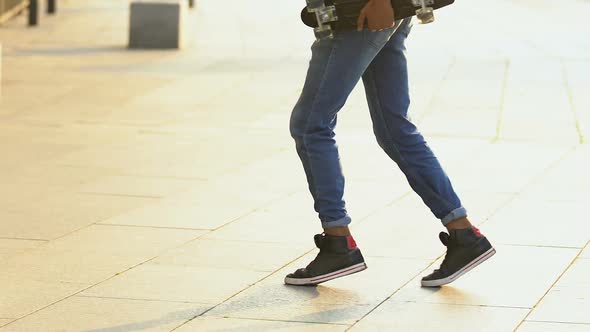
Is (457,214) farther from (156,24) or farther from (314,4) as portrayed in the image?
(156,24)

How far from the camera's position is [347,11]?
17.0ft

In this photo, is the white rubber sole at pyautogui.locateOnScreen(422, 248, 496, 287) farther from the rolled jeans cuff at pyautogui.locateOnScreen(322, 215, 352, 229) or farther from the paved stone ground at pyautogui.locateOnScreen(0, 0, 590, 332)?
the rolled jeans cuff at pyautogui.locateOnScreen(322, 215, 352, 229)

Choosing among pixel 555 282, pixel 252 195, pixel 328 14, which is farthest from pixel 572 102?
pixel 328 14

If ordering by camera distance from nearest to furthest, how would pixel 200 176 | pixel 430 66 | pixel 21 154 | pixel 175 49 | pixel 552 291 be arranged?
1. pixel 552 291
2. pixel 200 176
3. pixel 21 154
4. pixel 430 66
5. pixel 175 49

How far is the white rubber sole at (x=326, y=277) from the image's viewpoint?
5.52m

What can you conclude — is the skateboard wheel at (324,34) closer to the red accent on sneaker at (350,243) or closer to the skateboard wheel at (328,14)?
the skateboard wheel at (328,14)

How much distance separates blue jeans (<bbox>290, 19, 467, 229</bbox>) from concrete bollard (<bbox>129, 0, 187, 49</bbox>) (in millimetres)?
10533

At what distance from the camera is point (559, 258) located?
19.6 feet

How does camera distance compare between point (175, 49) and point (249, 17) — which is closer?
point (175, 49)

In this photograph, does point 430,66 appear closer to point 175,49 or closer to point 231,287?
point 175,49

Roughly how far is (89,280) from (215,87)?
6928 mm

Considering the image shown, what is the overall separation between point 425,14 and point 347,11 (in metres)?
0.29

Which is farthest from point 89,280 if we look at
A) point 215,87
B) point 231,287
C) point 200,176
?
point 215,87

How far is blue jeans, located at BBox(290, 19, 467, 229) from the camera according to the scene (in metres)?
5.32
